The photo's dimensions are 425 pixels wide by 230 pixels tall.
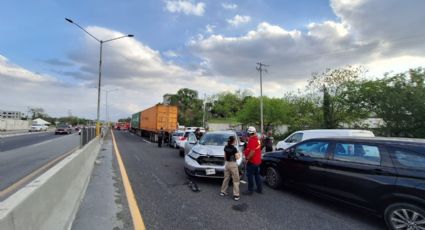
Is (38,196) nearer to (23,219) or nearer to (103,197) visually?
(23,219)

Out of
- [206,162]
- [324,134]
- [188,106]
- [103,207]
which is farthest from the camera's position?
[188,106]

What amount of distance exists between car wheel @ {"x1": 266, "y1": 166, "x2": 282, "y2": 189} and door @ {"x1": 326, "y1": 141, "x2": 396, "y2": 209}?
1.75 m

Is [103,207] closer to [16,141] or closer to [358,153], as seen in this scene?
[358,153]

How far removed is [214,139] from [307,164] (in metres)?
3.93

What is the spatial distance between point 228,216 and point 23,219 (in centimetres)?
362

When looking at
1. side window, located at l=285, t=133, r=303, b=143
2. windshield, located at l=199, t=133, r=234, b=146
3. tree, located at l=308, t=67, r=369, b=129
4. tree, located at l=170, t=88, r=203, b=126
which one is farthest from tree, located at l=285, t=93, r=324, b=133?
tree, located at l=170, t=88, r=203, b=126

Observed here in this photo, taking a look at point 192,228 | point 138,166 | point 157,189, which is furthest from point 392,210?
point 138,166

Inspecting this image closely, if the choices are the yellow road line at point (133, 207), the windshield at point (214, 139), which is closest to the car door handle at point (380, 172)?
the yellow road line at point (133, 207)

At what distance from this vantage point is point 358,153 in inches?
235

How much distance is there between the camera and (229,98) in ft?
335

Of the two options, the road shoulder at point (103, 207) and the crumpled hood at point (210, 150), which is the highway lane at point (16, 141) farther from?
the crumpled hood at point (210, 150)

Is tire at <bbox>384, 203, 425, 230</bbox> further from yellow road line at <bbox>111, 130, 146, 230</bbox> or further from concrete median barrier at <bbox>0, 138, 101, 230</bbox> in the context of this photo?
concrete median barrier at <bbox>0, 138, 101, 230</bbox>

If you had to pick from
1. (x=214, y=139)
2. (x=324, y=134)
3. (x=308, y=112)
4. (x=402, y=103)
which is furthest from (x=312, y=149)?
(x=308, y=112)

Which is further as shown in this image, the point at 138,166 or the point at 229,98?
the point at 229,98
